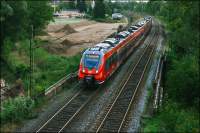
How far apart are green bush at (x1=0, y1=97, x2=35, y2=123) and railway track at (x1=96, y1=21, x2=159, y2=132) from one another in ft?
17.2

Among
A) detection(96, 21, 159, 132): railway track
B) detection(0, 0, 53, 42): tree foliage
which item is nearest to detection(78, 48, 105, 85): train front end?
detection(96, 21, 159, 132): railway track

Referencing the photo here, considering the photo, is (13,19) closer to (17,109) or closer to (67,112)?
(17,109)

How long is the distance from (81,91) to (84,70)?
1854 mm

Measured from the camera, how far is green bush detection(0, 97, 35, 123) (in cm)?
2606

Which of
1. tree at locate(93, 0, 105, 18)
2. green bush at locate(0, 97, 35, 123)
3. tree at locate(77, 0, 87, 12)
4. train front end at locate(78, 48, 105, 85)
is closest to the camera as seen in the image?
green bush at locate(0, 97, 35, 123)

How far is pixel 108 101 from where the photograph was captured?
31828 mm

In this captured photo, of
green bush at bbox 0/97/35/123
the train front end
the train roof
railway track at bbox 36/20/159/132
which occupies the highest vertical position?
the train roof

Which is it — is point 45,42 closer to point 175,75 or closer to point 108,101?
point 108,101

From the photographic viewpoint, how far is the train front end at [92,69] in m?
33.6

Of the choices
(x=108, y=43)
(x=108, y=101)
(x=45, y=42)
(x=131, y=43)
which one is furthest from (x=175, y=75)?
(x=45, y=42)

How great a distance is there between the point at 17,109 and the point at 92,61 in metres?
9.34

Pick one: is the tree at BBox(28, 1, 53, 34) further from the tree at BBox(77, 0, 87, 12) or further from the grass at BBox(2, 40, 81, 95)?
the tree at BBox(77, 0, 87, 12)

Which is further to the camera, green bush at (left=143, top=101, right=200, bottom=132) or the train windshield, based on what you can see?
the train windshield

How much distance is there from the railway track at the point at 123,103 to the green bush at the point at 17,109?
5.25m
